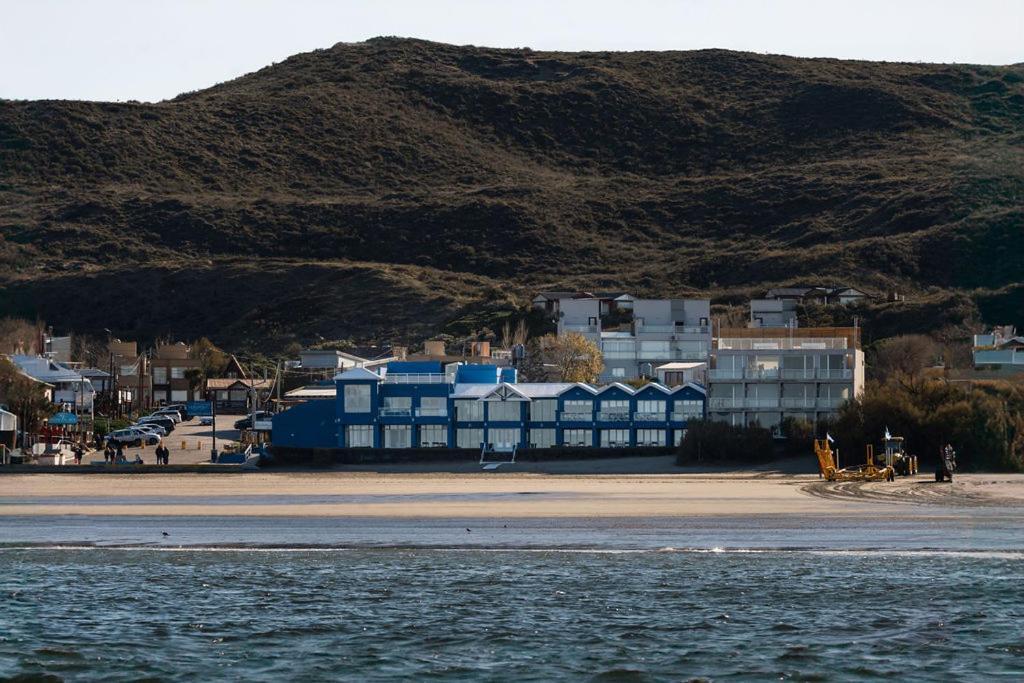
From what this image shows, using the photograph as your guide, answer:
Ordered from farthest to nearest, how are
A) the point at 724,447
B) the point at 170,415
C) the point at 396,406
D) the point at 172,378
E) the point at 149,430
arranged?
1. the point at 172,378
2. the point at 170,415
3. the point at 149,430
4. the point at 396,406
5. the point at 724,447

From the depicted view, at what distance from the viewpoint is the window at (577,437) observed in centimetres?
6681

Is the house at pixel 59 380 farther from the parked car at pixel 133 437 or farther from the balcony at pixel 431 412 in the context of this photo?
the balcony at pixel 431 412

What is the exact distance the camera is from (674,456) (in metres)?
64.3

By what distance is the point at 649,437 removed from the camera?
218 ft

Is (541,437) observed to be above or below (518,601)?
above

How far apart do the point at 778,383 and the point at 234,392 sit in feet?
141

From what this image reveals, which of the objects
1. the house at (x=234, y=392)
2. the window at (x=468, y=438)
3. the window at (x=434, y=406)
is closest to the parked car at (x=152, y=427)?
Answer: the house at (x=234, y=392)

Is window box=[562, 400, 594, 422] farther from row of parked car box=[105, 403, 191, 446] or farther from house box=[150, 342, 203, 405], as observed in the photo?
house box=[150, 342, 203, 405]

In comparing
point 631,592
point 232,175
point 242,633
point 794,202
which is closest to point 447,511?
point 631,592

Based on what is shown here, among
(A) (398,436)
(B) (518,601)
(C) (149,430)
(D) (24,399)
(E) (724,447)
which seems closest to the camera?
(B) (518,601)

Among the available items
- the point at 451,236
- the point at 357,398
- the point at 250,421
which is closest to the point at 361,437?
the point at 357,398

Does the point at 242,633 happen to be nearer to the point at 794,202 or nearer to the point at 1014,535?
the point at 1014,535

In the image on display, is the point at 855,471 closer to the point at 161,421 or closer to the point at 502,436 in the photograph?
the point at 502,436

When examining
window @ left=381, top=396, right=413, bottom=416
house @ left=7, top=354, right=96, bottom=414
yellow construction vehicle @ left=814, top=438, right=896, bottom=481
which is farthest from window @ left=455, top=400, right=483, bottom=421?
house @ left=7, top=354, right=96, bottom=414
